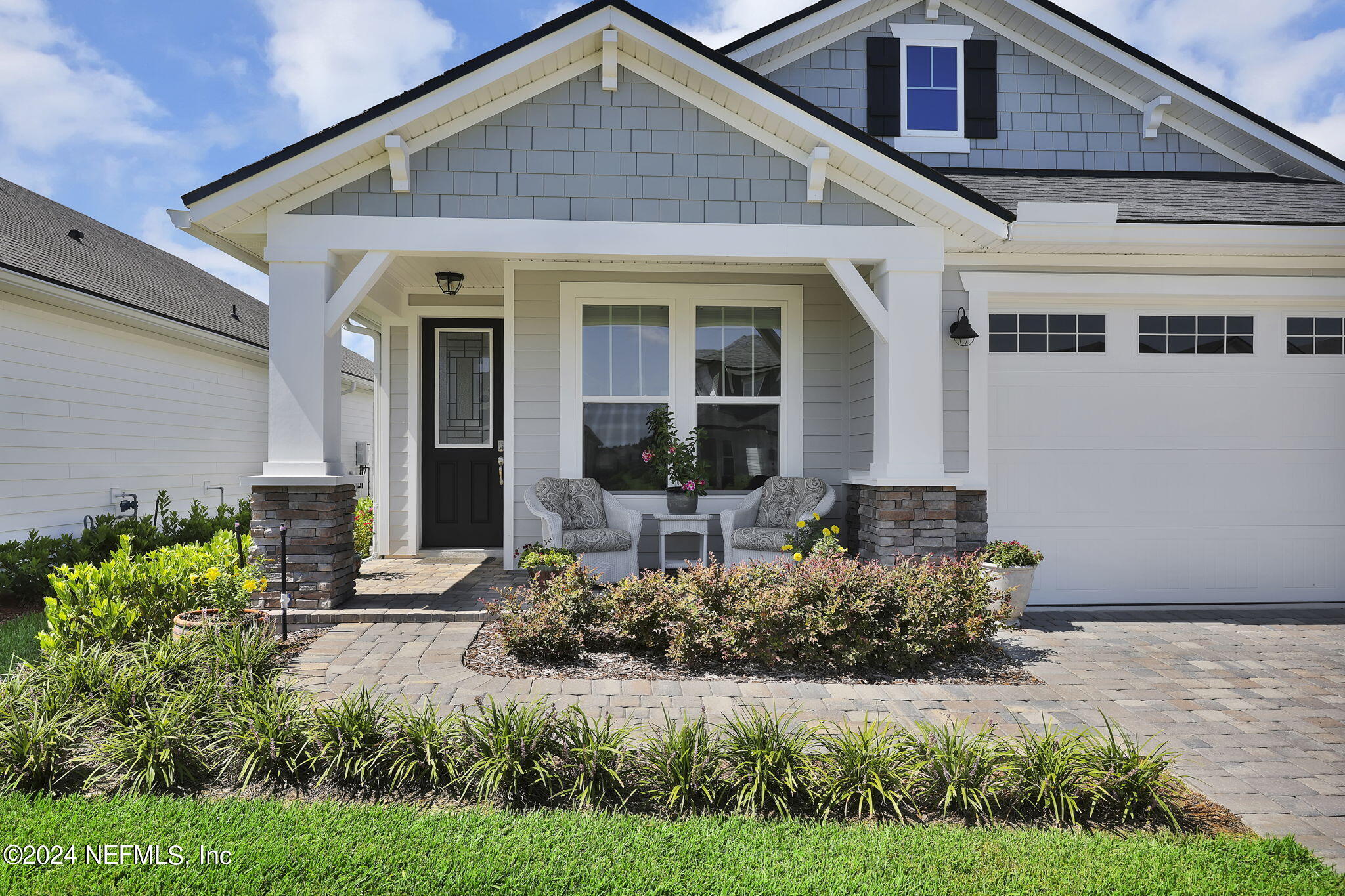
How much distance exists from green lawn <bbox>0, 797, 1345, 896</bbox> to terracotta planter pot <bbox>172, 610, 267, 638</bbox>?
1641 mm

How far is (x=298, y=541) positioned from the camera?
563 cm

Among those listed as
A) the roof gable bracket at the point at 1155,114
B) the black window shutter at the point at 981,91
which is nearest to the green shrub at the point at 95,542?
the black window shutter at the point at 981,91

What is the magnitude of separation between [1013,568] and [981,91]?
4975 millimetres

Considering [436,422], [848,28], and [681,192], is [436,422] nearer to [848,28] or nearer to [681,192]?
[681,192]

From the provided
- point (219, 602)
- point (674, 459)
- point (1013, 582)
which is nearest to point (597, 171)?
point (674, 459)

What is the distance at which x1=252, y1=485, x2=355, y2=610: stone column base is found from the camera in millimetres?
5605

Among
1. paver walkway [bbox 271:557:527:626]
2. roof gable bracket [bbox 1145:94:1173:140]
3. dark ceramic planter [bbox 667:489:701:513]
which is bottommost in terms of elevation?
paver walkway [bbox 271:557:527:626]

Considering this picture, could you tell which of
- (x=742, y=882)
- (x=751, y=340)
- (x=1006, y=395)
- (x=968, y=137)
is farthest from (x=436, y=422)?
(x=742, y=882)

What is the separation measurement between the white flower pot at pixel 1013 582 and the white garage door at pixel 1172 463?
2.67ft

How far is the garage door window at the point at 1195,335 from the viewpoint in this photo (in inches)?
261

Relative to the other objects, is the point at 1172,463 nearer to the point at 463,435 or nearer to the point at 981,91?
the point at 981,91

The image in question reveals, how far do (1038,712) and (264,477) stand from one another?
17.0ft

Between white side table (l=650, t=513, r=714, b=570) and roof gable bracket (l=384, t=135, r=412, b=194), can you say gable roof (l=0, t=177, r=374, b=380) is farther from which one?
white side table (l=650, t=513, r=714, b=570)
